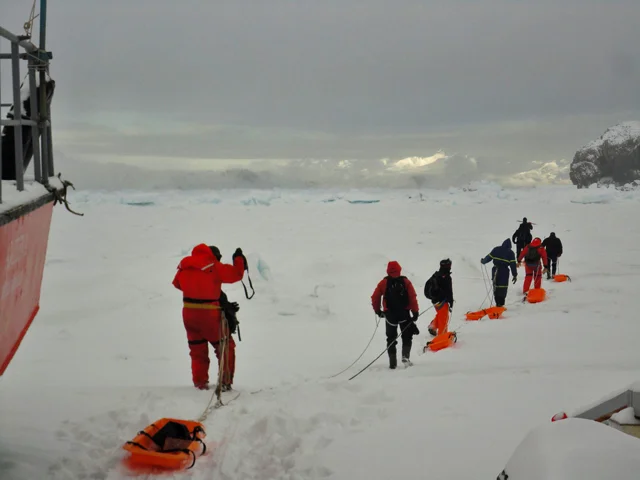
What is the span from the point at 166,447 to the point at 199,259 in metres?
1.81

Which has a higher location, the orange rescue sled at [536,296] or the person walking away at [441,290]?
the person walking away at [441,290]

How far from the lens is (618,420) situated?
2.54 m

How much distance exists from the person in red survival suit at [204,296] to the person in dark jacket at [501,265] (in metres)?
6.21

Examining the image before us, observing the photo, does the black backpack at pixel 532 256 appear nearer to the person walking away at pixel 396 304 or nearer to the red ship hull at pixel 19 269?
the person walking away at pixel 396 304

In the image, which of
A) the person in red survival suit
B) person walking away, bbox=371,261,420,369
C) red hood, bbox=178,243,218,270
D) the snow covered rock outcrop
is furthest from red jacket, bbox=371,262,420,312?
the snow covered rock outcrop

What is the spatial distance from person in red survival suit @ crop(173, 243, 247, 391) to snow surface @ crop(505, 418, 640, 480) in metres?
3.31

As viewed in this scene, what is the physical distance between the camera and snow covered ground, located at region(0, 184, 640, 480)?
139 inches

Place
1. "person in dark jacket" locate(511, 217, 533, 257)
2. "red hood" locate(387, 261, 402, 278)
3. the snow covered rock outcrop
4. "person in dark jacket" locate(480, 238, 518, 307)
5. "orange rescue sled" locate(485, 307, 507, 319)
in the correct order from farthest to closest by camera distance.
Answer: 1. the snow covered rock outcrop
2. "person in dark jacket" locate(511, 217, 533, 257)
3. "person in dark jacket" locate(480, 238, 518, 307)
4. "orange rescue sled" locate(485, 307, 507, 319)
5. "red hood" locate(387, 261, 402, 278)

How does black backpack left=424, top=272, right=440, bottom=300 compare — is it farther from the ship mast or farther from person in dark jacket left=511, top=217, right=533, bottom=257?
person in dark jacket left=511, top=217, right=533, bottom=257

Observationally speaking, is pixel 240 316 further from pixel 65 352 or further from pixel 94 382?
pixel 94 382

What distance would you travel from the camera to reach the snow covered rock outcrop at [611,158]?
80.0 meters

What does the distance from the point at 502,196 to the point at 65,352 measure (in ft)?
188

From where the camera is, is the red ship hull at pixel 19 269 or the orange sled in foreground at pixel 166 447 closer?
the red ship hull at pixel 19 269

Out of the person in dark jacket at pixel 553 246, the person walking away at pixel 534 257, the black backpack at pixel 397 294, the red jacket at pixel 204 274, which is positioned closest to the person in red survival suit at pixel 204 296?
the red jacket at pixel 204 274
